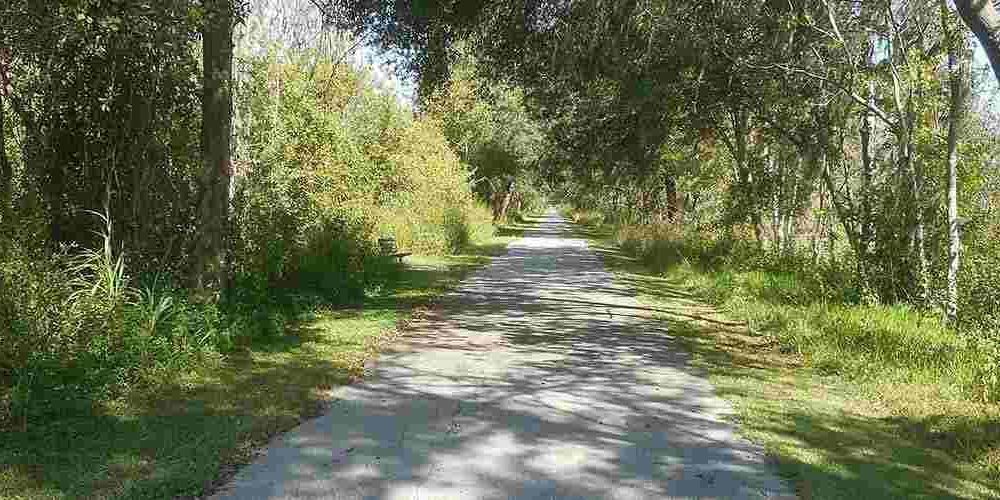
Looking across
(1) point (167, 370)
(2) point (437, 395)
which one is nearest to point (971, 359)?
(2) point (437, 395)

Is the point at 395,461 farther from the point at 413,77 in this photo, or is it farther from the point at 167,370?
the point at 413,77

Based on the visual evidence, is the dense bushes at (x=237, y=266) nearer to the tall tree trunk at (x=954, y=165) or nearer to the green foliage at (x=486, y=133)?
the tall tree trunk at (x=954, y=165)

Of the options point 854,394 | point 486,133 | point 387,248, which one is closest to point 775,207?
point 387,248

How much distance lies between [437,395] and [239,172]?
7055mm

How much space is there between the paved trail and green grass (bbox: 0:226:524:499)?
0.29 meters

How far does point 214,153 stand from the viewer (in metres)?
9.41

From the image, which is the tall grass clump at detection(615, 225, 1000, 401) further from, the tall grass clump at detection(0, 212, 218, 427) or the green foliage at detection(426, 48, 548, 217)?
the green foliage at detection(426, 48, 548, 217)

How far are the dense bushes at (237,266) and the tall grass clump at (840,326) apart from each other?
6.69 metres

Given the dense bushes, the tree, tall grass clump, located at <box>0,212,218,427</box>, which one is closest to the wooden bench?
the dense bushes

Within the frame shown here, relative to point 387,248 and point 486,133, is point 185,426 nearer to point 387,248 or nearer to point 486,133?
point 387,248

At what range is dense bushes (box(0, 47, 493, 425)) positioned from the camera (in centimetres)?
626

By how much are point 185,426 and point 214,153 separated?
4425 millimetres

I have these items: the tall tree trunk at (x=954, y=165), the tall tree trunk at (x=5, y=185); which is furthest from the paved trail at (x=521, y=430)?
the tall tree trunk at (x=954, y=165)

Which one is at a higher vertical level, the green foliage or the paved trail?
the green foliage
